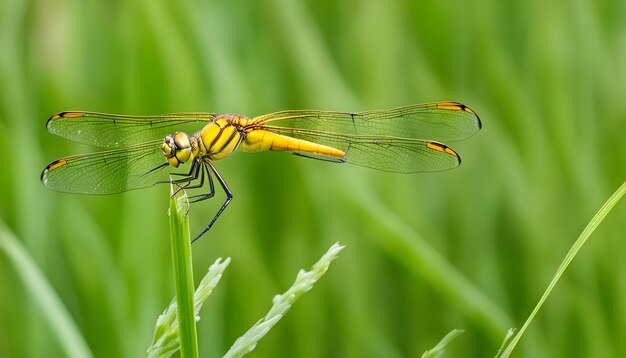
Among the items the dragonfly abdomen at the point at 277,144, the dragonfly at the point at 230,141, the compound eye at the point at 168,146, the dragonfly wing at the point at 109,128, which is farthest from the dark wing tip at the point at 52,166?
the dragonfly abdomen at the point at 277,144

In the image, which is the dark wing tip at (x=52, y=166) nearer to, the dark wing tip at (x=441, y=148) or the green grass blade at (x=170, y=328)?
the green grass blade at (x=170, y=328)

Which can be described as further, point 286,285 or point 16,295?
point 16,295

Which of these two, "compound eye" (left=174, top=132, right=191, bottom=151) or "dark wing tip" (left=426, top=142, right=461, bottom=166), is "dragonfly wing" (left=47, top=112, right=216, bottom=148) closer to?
"compound eye" (left=174, top=132, right=191, bottom=151)

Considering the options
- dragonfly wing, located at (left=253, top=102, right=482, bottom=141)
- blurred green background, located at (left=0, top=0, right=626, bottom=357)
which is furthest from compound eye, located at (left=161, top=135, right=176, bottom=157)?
blurred green background, located at (left=0, top=0, right=626, bottom=357)

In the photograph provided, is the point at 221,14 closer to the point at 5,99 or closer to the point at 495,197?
the point at 5,99

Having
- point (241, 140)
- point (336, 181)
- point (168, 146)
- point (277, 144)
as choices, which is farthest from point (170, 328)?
point (336, 181)

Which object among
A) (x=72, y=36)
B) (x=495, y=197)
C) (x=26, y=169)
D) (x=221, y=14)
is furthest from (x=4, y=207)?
(x=495, y=197)

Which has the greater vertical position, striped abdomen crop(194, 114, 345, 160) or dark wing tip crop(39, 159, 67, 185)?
dark wing tip crop(39, 159, 67, 185)
